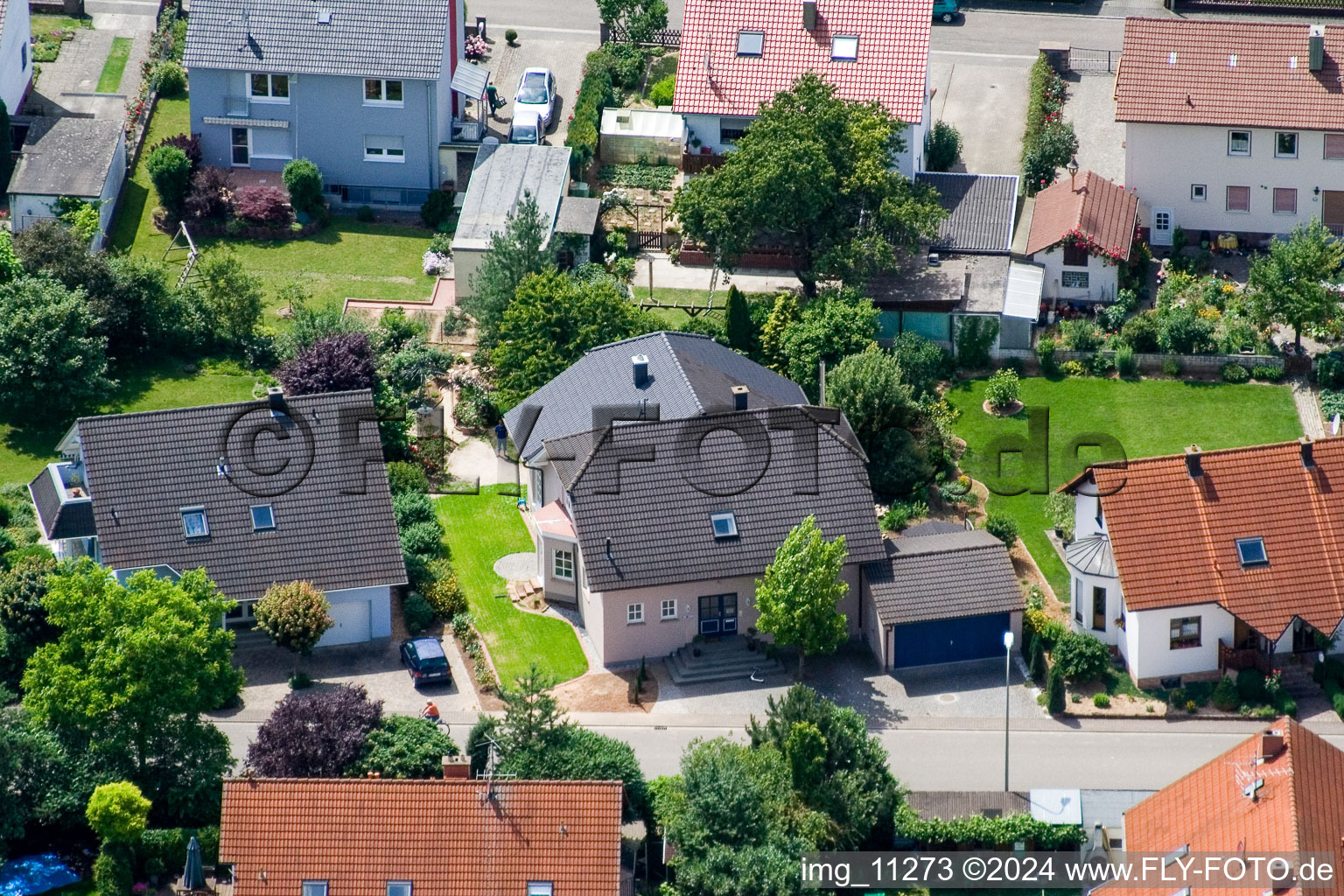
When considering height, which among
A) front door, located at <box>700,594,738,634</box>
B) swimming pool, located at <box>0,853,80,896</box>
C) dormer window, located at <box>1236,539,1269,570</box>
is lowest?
swimming pool, located at <box>0,853,80,896</box>

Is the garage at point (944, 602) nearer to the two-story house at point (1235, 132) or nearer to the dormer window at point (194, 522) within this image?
the dormer window at point (194, 522)

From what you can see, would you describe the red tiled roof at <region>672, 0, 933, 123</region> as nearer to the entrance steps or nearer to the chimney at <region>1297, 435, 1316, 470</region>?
the chimney at <region>1297, 435, 1316, 470</region>

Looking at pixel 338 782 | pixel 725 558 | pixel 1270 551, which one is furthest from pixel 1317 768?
pixel 338 782

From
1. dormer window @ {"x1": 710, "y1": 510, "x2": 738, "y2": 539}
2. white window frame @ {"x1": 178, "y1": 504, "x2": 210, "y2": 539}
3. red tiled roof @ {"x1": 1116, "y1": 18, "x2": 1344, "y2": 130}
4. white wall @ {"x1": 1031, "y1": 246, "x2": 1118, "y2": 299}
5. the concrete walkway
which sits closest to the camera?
white window frame @ {"x1": 178, "y1": 504, "x2": 210, "y2": 539}

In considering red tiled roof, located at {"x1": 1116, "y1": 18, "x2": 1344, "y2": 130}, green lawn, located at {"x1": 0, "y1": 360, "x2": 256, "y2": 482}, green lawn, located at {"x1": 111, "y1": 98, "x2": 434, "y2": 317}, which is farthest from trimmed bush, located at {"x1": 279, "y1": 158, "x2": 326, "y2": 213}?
red tiled roof, located at {"x1": 1116, "y1": 18, "x2": 1344, "y2": 130}

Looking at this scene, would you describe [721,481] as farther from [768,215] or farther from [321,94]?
[321,94]

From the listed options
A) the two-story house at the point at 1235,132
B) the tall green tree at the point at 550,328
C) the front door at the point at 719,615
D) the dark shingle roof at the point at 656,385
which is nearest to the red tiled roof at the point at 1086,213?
the two-story house at the point at 1235,132
